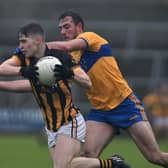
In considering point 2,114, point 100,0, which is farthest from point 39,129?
point 100,0

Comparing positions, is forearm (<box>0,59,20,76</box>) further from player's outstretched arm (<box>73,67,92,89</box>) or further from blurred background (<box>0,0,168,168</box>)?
blurred background (<box>0,0,168,168</box>)

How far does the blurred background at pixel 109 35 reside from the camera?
75.8 ft

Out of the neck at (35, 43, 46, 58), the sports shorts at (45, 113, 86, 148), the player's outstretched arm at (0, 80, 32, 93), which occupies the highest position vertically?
the neck at (35, 43, 46, 58)

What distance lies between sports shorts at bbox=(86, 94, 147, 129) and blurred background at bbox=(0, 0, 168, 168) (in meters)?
11.9

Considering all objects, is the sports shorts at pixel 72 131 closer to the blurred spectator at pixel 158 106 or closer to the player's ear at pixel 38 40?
the player's ear at pixel 38 40

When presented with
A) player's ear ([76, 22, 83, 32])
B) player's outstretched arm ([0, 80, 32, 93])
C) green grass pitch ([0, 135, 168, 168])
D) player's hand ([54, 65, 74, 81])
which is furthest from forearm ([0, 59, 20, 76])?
green grass pitch ([0, 135, 168, 168])

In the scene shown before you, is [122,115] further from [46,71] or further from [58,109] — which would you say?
[46,71]

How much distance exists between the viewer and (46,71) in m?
9.29

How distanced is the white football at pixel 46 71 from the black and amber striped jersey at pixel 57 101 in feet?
0.97

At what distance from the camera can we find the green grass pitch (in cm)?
1504

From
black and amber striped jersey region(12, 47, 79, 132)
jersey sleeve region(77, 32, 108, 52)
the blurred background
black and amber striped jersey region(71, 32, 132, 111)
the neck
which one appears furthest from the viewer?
A: the blurred background

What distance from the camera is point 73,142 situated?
9.77m

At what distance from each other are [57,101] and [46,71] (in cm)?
54

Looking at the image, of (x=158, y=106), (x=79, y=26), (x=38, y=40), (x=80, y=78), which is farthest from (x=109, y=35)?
(x=80, y=78)
